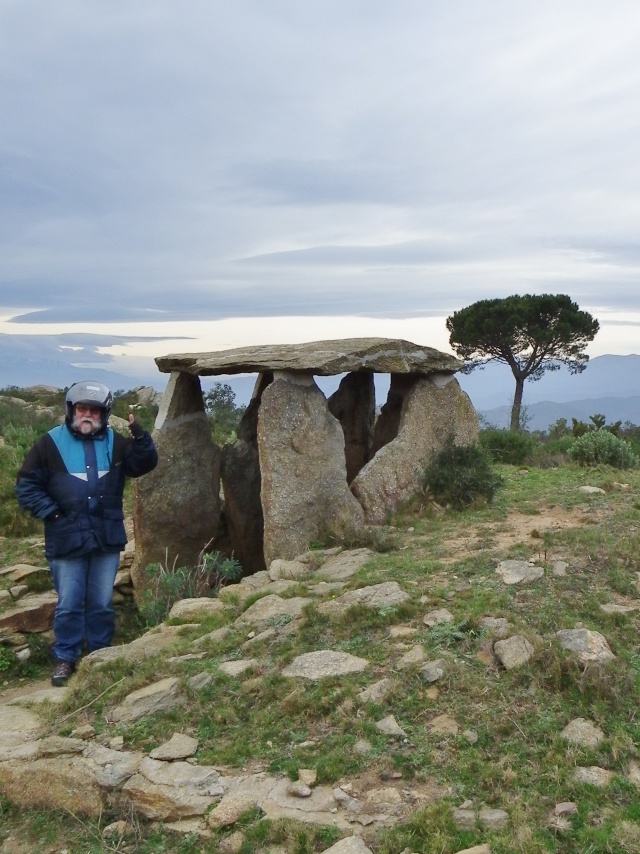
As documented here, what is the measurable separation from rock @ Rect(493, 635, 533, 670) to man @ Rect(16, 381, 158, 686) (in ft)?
10.9

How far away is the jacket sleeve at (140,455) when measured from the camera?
708 cm

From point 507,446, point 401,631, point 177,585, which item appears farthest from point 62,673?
point 507,446

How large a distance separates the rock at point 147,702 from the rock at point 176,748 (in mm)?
378

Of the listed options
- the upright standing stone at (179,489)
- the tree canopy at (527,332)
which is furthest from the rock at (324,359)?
the tree canopy at (527,332)

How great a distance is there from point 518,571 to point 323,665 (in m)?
2.03

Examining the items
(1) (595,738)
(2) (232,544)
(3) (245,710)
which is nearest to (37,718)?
(3) (245,710)

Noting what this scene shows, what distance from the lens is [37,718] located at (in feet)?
18.4

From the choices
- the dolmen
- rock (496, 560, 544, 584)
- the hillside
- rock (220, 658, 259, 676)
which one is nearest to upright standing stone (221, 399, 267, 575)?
the dolmen

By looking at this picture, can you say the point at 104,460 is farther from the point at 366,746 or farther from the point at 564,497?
the point at 564,497

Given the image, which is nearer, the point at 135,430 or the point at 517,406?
the point at 135,430

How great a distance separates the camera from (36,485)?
6.71 meters

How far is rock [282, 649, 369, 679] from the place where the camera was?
5223 mm

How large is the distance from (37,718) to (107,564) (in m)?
1.64

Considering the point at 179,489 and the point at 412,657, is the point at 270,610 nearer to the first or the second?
the point at 412,657
